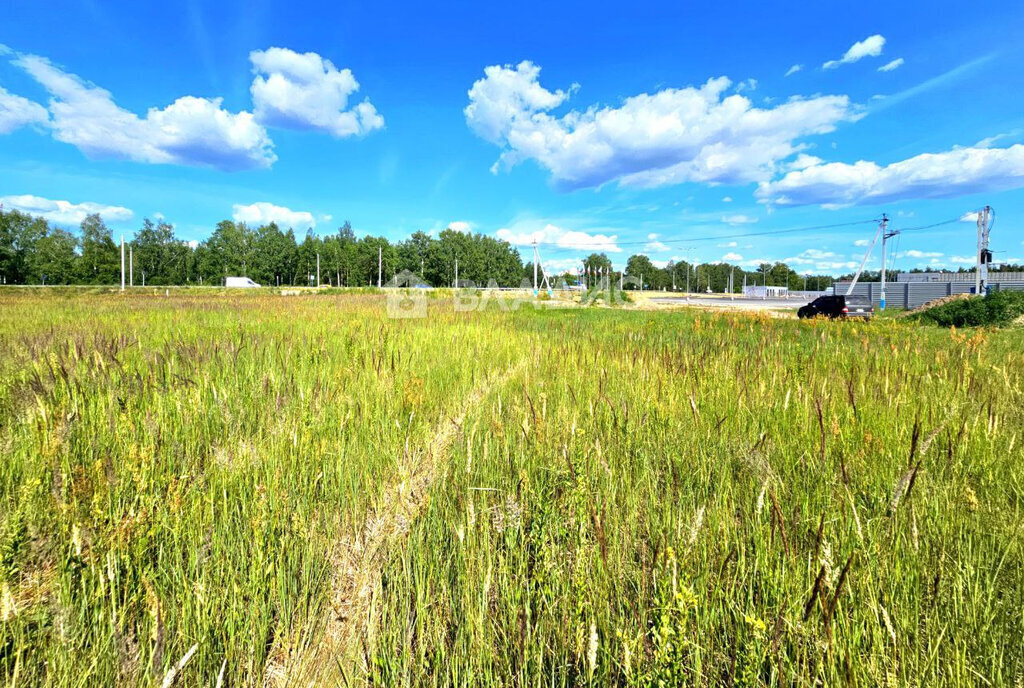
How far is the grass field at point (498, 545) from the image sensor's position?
0.98 metres

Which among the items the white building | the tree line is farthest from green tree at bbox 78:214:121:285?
the white building

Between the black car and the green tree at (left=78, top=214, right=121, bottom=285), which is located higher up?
the green tree at (left=78, top=214, right=121, bottom=285)

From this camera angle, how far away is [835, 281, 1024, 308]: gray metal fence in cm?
3206

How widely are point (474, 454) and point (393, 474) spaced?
0.41 metres

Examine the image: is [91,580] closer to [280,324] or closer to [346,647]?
[346,647]

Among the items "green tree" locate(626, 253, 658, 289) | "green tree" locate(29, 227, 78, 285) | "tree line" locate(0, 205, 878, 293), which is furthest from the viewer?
"green tree" locate(626, 253, 658, 289)

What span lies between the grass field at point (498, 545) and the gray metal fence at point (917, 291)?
128 ft

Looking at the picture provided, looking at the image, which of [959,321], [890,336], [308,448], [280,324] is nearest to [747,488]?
[308,448]

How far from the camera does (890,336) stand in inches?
272

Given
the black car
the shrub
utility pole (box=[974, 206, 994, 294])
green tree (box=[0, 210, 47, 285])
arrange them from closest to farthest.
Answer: the shrub
the black car
utility pole (box=[974, 206, 994, 294])
green tree (box=[0, 210, 47, 285])

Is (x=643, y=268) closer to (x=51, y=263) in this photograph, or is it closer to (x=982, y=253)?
(x=982, y=253)

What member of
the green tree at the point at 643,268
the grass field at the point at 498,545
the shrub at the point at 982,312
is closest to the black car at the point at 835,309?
the shrub at the point at 982,312

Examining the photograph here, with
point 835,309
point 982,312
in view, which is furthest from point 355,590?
point 835,309

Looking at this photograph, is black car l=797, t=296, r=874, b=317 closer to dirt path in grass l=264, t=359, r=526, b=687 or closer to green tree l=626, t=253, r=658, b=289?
dirt path in grass l=264, t=359, r=526, b=687
